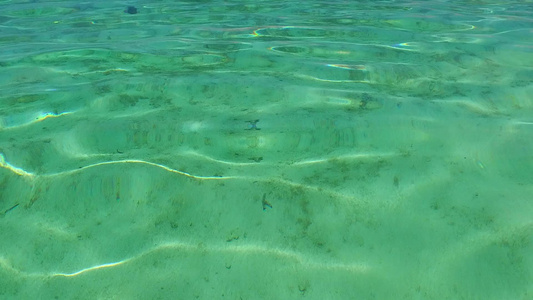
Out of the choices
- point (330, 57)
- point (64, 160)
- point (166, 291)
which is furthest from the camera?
point (330, 57)

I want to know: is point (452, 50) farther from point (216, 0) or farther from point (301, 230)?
point (216, 0)

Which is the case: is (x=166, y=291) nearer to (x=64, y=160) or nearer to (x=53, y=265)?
(x=53, y=265)

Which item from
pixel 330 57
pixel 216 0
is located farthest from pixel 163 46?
pixel 216 0

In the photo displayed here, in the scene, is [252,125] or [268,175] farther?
[252,125]

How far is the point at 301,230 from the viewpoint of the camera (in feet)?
5.23

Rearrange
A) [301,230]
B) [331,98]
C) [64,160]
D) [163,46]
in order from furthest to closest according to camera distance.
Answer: [163,46] → [331,98] → [64,160] → [301,230]

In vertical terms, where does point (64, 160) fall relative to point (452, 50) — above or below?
below

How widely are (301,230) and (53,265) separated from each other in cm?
106

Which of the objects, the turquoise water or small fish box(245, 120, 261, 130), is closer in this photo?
the turquoise water

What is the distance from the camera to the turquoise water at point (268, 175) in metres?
1.41

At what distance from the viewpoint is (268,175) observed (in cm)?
190

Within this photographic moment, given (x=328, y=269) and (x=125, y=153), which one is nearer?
(x=328, y=269)

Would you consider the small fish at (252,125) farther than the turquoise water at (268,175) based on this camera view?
Yes

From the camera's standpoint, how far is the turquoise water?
1.41 m
